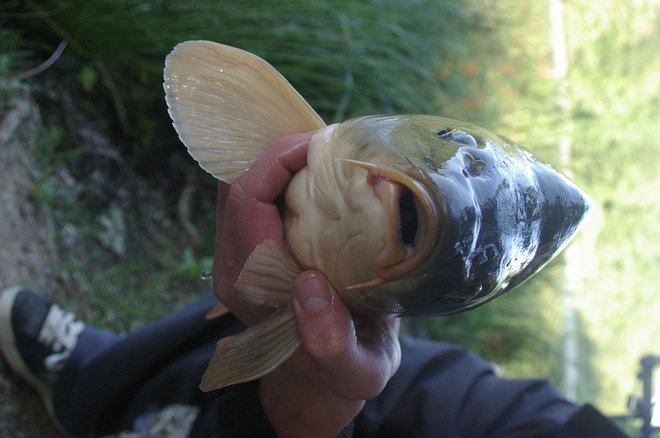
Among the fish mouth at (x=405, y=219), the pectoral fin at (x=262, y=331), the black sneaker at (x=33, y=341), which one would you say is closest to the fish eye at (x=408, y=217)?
the fish mouth at (x=405, y=219)

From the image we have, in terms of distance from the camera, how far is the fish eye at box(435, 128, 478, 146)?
0.60 meters

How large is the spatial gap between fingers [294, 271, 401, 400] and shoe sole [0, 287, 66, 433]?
0.83 meters

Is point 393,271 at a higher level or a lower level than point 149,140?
higher

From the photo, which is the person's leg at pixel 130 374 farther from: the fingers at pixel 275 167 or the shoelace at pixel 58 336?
the fingers at pixel 275 167

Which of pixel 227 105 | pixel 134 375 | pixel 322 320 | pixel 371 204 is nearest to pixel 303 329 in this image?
pixel 322 320

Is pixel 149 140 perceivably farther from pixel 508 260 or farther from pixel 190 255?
pixel 508 260

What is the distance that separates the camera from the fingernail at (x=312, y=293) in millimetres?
609

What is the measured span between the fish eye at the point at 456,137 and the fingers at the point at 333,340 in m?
0.15

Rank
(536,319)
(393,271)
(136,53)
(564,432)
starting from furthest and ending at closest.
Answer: (536,319)
(136,53)
(564,432)
(393,271)

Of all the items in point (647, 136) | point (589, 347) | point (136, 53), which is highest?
point (136, 53)

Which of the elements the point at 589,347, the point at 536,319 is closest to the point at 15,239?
the point at 536,319

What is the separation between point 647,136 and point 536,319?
1.39m

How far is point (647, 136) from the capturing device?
Answer: 3646mm

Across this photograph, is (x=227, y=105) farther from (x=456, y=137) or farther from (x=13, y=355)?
(x=13, y=355)
